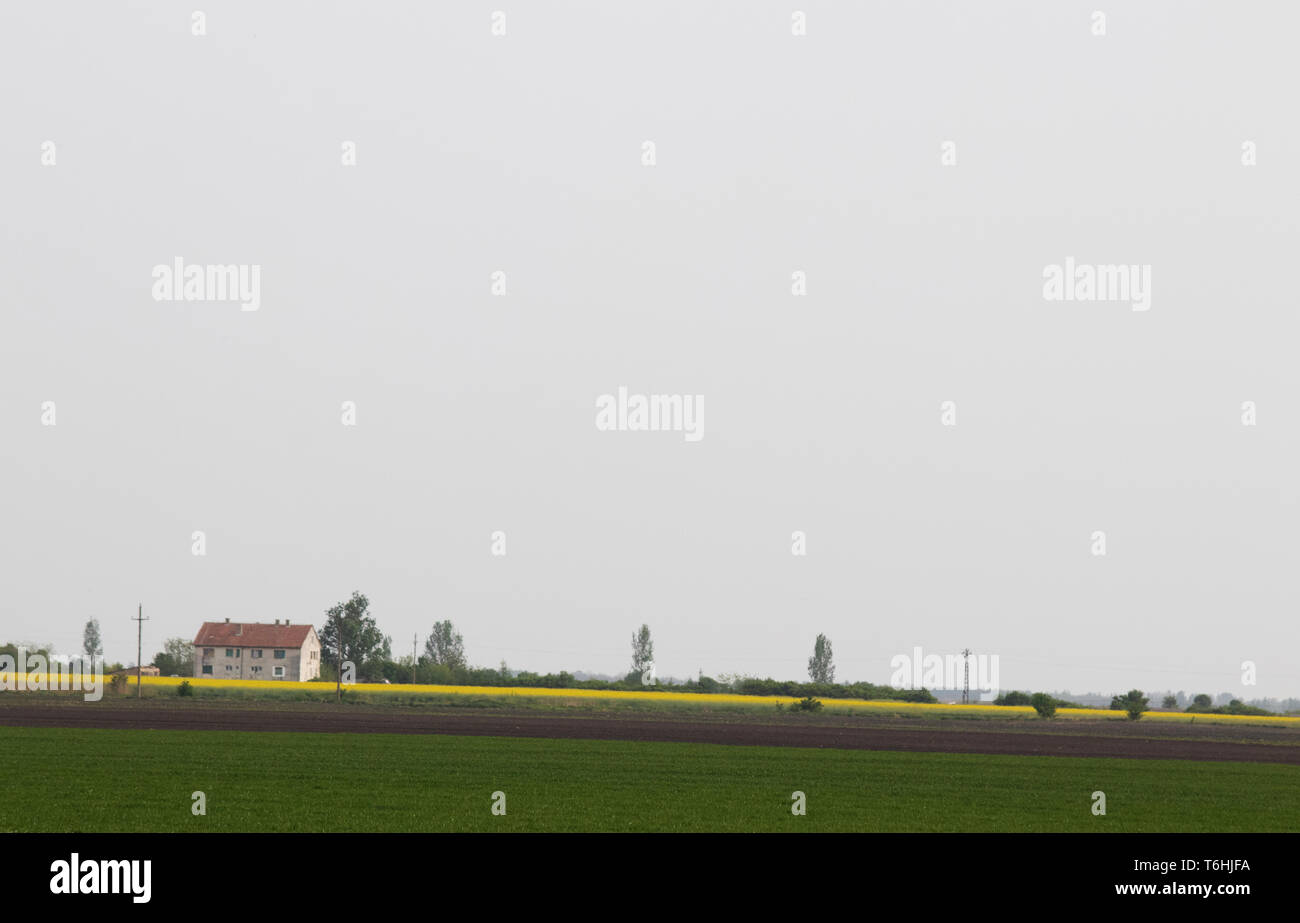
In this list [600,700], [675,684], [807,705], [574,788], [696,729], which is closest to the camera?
[574,788]

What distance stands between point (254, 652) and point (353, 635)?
1873 cm

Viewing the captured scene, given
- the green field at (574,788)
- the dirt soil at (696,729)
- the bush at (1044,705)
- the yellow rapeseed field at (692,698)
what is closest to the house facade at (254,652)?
the yellow rapeseed field at (692,698)

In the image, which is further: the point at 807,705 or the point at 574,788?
the point at 807,705

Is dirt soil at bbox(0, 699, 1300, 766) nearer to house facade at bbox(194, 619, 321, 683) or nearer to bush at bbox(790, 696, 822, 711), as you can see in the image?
bush at bbox(790, 696, 822, 711)

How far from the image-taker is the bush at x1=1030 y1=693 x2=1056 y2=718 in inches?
4948

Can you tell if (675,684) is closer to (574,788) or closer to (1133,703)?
(1133,703)

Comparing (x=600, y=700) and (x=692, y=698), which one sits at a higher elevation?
(x=600, y=700)

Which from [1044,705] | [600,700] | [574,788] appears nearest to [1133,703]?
[1044,705]

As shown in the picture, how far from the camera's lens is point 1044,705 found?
4985 inches

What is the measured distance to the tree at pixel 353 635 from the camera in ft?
637

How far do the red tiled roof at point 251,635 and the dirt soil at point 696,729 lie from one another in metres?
85.4
